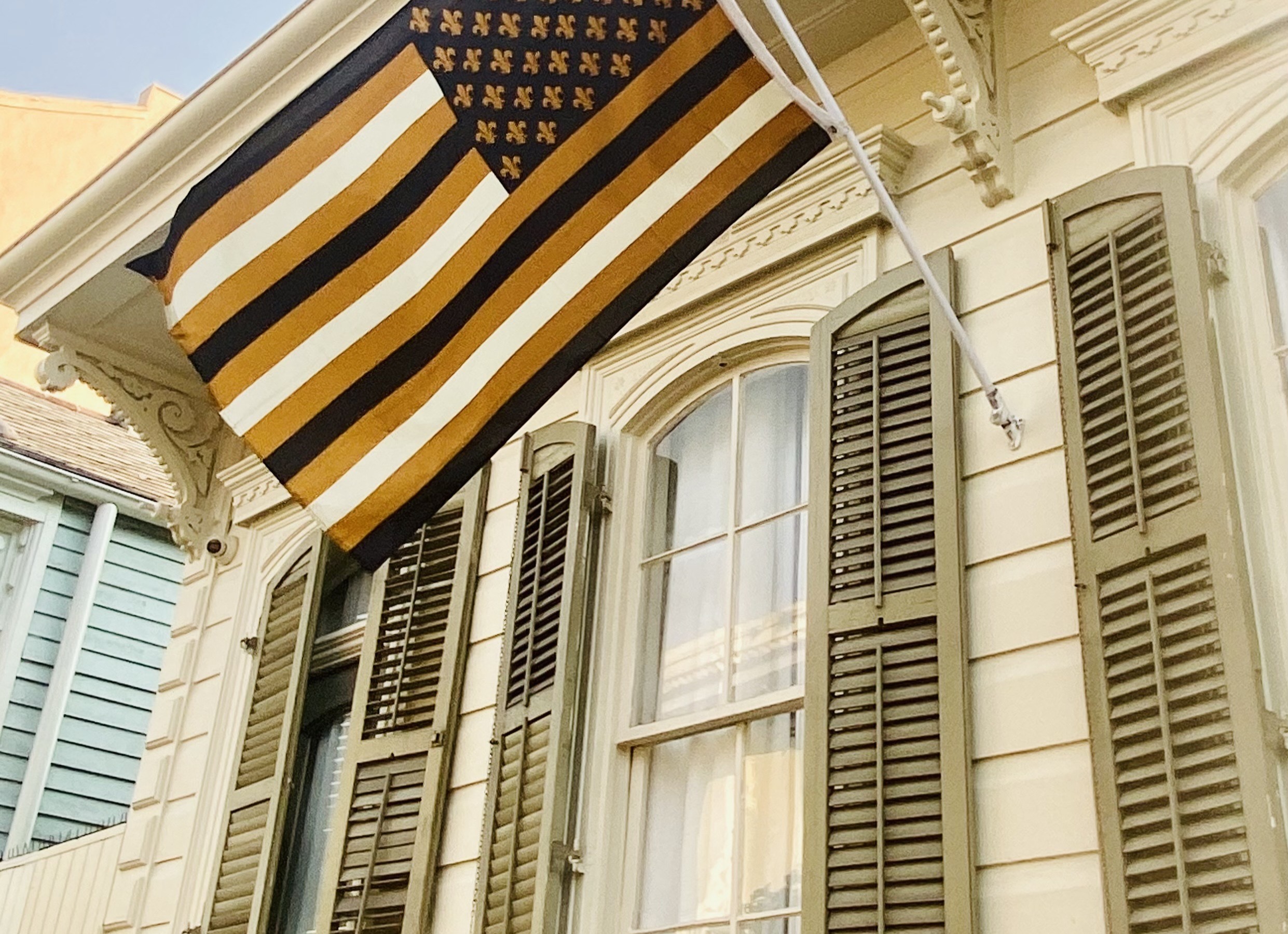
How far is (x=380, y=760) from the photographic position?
4.88 metres

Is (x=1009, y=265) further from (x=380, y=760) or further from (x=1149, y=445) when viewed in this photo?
(x=380, y=760)

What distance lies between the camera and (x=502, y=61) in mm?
3312

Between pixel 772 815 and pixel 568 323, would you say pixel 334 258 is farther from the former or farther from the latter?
pixel 772 815

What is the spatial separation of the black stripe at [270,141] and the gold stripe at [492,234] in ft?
1.34

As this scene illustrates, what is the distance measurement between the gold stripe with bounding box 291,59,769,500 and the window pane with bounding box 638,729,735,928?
1457mm

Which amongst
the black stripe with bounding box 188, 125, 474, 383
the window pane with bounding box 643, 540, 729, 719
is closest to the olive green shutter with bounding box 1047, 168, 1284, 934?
the window pane with bounding box 643, 540, 729, 719

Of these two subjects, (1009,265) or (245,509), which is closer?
(1009,265)

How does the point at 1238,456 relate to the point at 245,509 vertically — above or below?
below

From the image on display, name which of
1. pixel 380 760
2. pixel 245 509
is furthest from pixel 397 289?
pixel 245 509

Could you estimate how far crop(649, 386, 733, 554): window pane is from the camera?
451 cm

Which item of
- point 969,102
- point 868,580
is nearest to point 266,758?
point 868,580

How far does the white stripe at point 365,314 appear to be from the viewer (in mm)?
3049

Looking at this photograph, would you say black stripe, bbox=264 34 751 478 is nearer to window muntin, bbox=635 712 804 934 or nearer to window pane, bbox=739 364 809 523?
window pane, bbox=739 364 809 523

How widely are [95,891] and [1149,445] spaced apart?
4681mm
